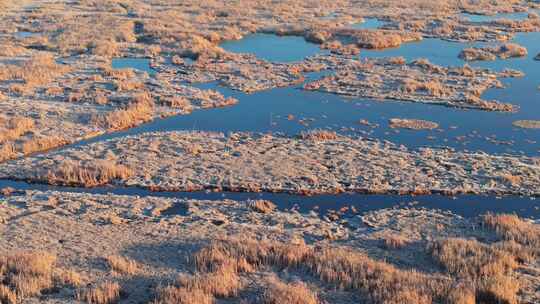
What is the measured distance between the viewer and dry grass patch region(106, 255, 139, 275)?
13843mm

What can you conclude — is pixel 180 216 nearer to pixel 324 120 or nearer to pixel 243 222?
pixel 243 222

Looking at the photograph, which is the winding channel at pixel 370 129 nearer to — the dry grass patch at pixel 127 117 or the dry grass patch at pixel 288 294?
the dry grass patch at pixel 127 117

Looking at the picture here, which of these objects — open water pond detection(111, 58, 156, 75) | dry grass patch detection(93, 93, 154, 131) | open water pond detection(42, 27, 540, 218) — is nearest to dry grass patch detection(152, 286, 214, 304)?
open water pond detection(42, 27, 540, 218)

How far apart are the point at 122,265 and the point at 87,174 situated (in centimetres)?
741

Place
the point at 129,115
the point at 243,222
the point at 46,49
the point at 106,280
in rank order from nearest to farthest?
the point at 106,280
the point at 243,222
the point at 129,115
the point at 46,49

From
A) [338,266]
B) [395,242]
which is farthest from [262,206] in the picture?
[338,266]

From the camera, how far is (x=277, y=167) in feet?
70.9

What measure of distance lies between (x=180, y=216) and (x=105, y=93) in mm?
14720

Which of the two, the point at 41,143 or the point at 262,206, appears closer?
the point at 262,206

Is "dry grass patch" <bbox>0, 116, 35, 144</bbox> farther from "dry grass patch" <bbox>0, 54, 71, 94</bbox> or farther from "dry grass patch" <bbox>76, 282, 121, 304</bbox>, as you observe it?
"dry grass patch" <bbox>76, 282, 121, 304</bbox>

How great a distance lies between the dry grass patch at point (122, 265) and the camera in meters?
13.8

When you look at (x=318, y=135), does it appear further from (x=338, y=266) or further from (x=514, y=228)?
(x=338, y=266)

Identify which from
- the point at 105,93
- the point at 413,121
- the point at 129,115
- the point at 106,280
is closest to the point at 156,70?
the point at 105,93

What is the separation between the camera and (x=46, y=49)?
41188 millimetres
